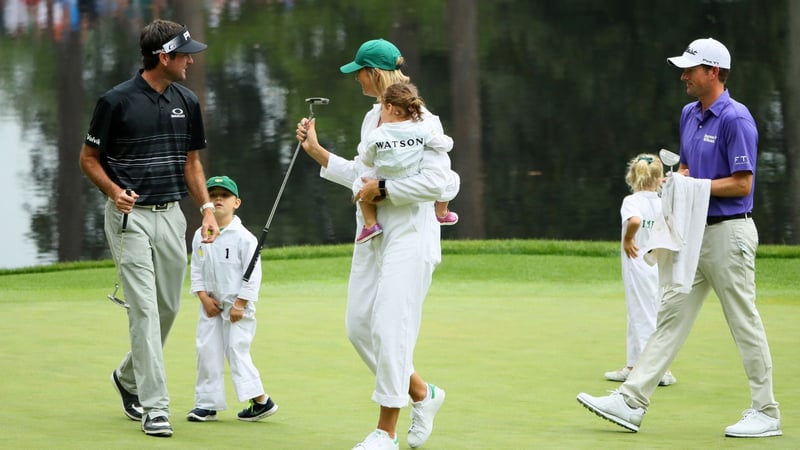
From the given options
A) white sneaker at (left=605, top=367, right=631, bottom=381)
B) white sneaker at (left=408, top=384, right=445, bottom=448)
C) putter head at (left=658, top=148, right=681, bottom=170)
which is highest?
putter head at (left=658, top=148, right=681, bottom=170)

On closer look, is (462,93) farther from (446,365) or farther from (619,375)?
(619,375)

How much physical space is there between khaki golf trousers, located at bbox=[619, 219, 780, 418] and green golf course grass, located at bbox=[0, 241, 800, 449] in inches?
8.8

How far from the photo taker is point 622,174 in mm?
24375

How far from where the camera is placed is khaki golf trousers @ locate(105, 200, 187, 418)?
6.18 meters

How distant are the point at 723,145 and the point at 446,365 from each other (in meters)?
2.40

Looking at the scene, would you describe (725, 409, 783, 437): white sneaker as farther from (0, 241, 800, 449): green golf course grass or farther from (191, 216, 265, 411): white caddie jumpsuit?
(191, 216, 265, 411): white caddie jumpsuit

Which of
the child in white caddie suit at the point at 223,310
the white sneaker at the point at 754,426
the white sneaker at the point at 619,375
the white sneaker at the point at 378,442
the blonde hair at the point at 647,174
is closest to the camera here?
the white sneaker at the point at 378,442

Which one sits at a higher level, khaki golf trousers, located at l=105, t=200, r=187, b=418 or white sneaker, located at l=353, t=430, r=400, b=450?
khaki golf trousers, located at l=105, t=200, r=187, b=418

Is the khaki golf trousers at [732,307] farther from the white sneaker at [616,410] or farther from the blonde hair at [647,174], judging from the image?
the blonde hair at [647,174]

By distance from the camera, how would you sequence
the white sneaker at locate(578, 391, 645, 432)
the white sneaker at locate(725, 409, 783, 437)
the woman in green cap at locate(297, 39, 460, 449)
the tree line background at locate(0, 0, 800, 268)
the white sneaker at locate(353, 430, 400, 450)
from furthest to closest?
1. the tree line background at locate(0, 0, 800, 268)
2. the white sneaker at locate(578, 391, 645, 432)
3. the white sneaker at locate(725, 409, 783, 437)
4. the woman in green cap at locate(297, 39, 460, 449)
5. the white sneaker at locate(353, 430, 400, 450)

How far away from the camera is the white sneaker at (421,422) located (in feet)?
19.5

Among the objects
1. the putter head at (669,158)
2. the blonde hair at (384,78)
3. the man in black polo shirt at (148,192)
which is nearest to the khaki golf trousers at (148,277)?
the man in black polo shirt at (148,192)

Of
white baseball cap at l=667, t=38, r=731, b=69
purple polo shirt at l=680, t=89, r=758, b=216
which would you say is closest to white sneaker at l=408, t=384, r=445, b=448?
purple polo shirt at l=680, t=89, r=758, b=216

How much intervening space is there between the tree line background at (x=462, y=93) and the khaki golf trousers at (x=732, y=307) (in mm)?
14240
